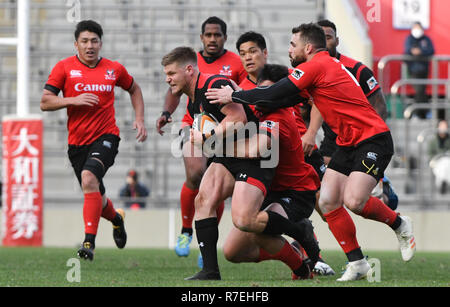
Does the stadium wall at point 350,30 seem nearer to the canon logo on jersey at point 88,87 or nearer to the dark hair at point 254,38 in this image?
the canon logo on jersey at point 88,87

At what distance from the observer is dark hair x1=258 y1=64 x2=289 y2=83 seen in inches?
305

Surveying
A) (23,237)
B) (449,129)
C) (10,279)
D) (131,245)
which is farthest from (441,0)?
(10,279)

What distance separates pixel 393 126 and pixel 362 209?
28.7 ft

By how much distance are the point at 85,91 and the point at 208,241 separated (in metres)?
3.08

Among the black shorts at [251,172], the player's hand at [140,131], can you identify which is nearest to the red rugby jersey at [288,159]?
the black shorts at [251,172]

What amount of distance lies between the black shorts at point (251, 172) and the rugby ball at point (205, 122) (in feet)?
1.19

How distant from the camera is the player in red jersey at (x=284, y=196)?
741 centimetres

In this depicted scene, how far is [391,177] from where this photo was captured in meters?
15.8

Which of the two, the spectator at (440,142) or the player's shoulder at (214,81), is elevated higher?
the player's shoulder at (214,81)

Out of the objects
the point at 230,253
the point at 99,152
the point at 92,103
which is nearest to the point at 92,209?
the point at 99,152

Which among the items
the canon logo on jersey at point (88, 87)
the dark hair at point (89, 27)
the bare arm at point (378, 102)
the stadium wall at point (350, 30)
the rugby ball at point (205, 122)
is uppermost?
the stadium wall at point (350, 30)

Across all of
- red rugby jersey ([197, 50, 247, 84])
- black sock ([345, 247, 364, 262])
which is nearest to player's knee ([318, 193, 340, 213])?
black sock ([345, 247, 364, 262])

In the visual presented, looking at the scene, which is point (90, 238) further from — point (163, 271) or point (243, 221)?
point (243, 221)
